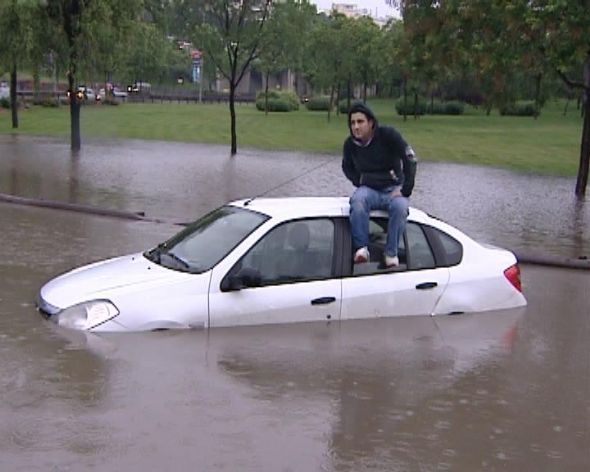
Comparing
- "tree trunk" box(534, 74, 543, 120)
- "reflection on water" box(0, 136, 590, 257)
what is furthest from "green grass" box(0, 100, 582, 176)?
"reflection on water" box(0, 136, 590, 257)

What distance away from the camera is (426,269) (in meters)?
8.02

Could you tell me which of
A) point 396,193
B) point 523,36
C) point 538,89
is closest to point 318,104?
point 538,89

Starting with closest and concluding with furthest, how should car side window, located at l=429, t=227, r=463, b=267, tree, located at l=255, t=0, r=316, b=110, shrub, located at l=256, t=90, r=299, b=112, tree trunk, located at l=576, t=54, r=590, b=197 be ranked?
car side window, located at l=429, t=227, r=463, b=267
tree trunk, located at l=576, t=54, r=590, b=197
tree, located at l=255, t=0, r=316, b=110
shrub, located at l=256, t=90, r=299, b=112

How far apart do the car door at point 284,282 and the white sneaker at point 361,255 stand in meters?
0.21

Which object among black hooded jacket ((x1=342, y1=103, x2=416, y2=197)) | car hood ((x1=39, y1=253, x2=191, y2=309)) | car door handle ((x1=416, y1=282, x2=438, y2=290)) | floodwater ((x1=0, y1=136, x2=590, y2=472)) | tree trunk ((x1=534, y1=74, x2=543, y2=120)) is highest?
tree trunk ((x1=534, y1=74, x2=543, y2=120))

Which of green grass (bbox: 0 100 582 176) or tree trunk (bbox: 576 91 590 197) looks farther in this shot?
green grass (bbox: 0 100 582 176)

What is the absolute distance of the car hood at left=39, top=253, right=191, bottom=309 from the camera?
7.16m

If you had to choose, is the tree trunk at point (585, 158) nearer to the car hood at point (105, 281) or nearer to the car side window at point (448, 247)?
the car side window at point (448, 247)

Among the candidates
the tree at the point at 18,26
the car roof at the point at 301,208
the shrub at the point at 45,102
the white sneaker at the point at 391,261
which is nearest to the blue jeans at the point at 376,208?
the white sneaker at the point at 391,261

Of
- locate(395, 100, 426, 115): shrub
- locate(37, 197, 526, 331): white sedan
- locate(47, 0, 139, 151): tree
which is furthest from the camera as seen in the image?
locate(395, 100, 426, 115): shrub

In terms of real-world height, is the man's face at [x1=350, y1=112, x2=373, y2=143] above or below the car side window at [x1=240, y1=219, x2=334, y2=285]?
above

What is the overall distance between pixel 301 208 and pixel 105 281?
5.84 ft

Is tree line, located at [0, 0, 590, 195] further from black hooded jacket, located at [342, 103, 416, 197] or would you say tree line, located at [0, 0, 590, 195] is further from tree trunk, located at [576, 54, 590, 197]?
black hooded jacket, located at [342, 103, 416, 197]

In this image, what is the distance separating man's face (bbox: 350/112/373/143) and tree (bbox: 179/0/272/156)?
2298 centimetres
